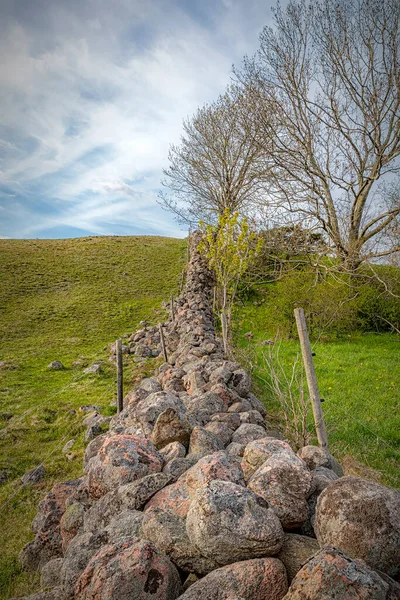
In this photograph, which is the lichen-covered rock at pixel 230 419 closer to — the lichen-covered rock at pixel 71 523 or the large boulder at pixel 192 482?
the large boulder at pixel 192 482

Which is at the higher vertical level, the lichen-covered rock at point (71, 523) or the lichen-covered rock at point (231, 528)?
the lichen-covered rock at point (231, 528)

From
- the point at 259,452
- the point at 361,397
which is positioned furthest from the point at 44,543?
the point at 361,397

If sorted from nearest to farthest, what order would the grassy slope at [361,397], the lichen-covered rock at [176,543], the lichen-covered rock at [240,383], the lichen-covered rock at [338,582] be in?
the lichen-covered rock at [338,582] → the lichen-covered rock at [176,543] → the grassy slope at [361,397] → the lichen-covered rock at [240,383]

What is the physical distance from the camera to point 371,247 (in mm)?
12586

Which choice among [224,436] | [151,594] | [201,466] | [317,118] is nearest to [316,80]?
[317,118]

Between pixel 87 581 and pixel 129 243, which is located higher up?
pixel 129 243

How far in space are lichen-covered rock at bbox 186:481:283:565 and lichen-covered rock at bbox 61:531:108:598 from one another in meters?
0.88

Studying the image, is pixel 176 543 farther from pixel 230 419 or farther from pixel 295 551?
pixel 230 419

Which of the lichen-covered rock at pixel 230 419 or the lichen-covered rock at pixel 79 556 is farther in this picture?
the lichen-covered rock at pixel 230 419

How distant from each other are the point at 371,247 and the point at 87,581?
12832 mm

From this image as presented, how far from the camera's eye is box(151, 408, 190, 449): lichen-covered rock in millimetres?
4180

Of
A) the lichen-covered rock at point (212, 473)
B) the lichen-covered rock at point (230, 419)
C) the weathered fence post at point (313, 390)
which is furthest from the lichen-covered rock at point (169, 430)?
the weathered fence post at point (313, 390)

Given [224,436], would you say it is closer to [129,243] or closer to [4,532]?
[4,532]

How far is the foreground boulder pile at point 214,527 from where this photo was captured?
6.69ft
